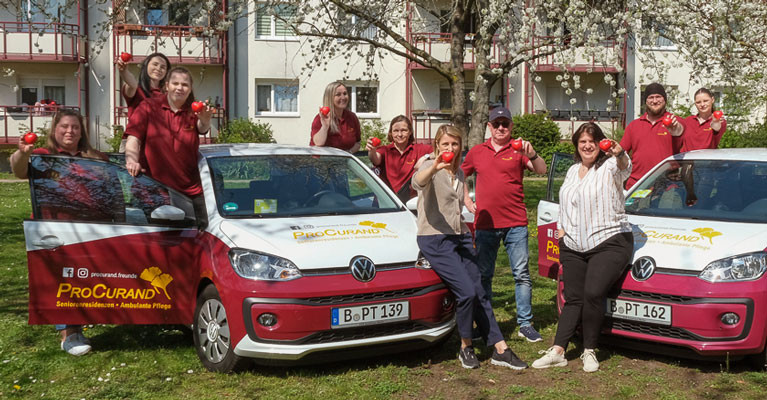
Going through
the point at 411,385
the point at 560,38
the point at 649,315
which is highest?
the point at 560,38

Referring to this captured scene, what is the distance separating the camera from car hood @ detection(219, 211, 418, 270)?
17.2ft

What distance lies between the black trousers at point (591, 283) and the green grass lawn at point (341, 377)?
0.29 meters

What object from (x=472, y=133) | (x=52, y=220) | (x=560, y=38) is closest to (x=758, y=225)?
(x=52, y=220)

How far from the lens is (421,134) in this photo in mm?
29250

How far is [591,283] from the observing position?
5.62 meters

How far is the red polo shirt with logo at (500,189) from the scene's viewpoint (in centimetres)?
632

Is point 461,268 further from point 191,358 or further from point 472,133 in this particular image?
point 472,133

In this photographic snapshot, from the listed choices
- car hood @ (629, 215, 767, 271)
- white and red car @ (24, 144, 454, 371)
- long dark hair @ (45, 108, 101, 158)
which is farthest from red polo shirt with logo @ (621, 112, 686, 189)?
long dark hair @ (45, 108, 101, 158)

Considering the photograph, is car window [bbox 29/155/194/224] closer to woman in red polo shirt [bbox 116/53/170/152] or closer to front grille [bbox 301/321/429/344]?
woman in red polo shirt [bbox 116/53/170/152]

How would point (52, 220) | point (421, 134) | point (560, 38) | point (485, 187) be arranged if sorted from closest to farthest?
1. point (52, 220)
2. point (485, 187)
3. point (560, 38)
4. point (421, 134)

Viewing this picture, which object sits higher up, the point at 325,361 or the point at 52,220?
the point at 52,220

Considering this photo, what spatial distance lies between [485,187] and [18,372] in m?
3.75

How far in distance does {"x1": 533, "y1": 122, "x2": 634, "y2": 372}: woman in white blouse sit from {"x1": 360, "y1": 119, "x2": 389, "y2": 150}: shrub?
21539mm

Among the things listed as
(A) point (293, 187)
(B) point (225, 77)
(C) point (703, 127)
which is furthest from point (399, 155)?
(B) point (225, 77)
